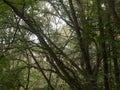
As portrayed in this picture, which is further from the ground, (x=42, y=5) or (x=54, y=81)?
(x=42, y=5)

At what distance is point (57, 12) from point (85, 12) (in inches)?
26.1

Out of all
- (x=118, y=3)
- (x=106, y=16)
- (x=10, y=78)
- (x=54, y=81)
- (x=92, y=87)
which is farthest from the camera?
(x=54, y=81)

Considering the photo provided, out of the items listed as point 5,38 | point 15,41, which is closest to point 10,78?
point 15,41

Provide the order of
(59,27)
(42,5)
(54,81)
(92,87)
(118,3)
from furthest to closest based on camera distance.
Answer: (54,81) < (59,27) < (42,5) < (92,87) < (118,3)

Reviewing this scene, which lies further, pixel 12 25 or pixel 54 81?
pixel 54 81

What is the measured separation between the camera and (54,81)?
10.2 m

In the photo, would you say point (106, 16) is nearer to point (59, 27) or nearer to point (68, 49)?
point (68, 49)

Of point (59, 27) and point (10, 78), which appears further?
point (59, 27)

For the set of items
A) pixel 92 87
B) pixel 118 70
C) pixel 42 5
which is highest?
pixel 42 5

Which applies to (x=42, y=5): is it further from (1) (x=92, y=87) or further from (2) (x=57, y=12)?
(1) (x=92, y=87)

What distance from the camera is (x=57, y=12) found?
6.36 metres

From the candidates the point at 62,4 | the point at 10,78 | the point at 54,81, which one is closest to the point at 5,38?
the point at 10,78

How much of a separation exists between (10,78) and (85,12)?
2.28 m

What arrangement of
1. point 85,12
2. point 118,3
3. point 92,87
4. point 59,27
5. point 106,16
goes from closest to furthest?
point 118,3 → point 92,87 → point 106,16 → point 85,12 → point 59,27
